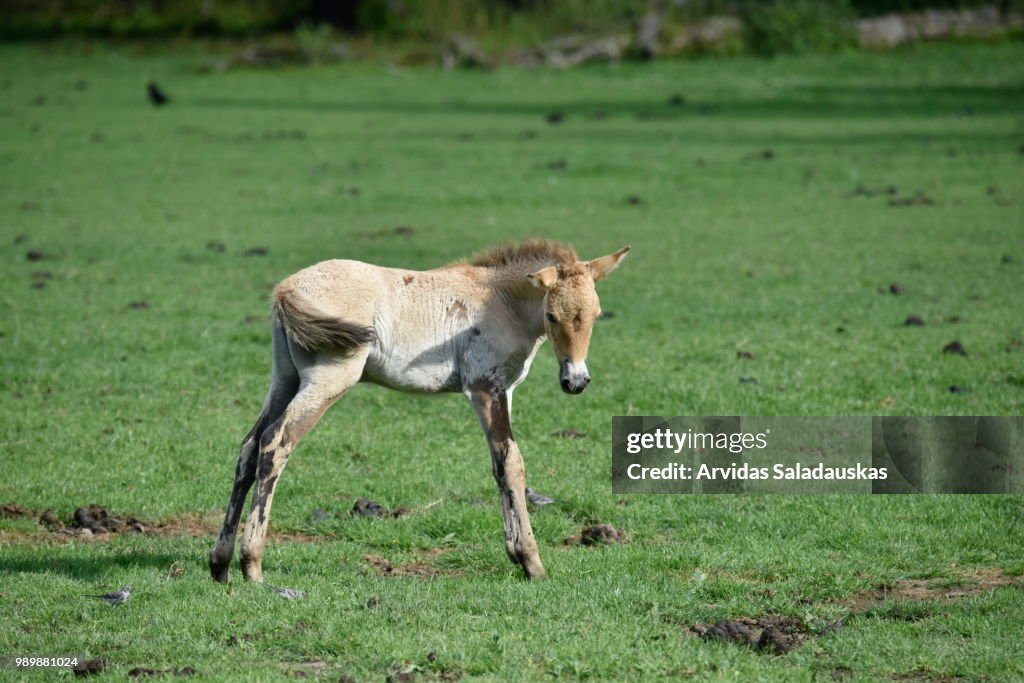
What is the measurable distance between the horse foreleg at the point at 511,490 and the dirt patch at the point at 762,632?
44.8 inches

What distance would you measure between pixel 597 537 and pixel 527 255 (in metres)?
1.94

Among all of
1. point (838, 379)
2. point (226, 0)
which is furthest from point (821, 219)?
point (226, 0)

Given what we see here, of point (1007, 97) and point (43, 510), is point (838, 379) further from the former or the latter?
point (1007, 97)

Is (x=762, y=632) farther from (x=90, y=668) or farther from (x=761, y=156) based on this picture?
(x=761, y=156)

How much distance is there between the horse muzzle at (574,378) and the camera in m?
7.28

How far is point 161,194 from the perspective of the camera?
74.9 ft

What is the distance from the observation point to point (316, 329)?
7184mm

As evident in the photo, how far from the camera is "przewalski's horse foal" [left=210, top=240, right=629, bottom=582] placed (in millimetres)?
7305

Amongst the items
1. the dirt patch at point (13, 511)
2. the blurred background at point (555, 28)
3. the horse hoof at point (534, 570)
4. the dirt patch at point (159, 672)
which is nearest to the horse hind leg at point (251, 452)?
the dirt patch at point (159, 672)

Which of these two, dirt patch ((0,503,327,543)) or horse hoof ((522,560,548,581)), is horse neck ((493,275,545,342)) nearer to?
horse hoof ((522,560,548,581))

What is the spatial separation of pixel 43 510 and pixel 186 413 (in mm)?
2380

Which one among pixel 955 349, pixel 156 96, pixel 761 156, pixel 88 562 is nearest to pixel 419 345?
pixel 88 562

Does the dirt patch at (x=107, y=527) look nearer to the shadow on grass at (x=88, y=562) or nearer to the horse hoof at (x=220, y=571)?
the shadow on grass at (x=88, y=562)

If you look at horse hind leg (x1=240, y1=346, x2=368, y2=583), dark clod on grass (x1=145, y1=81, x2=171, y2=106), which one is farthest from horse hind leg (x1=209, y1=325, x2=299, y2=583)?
dark clod on grass (x1=145, y1=81, x2=171, y2=106)
